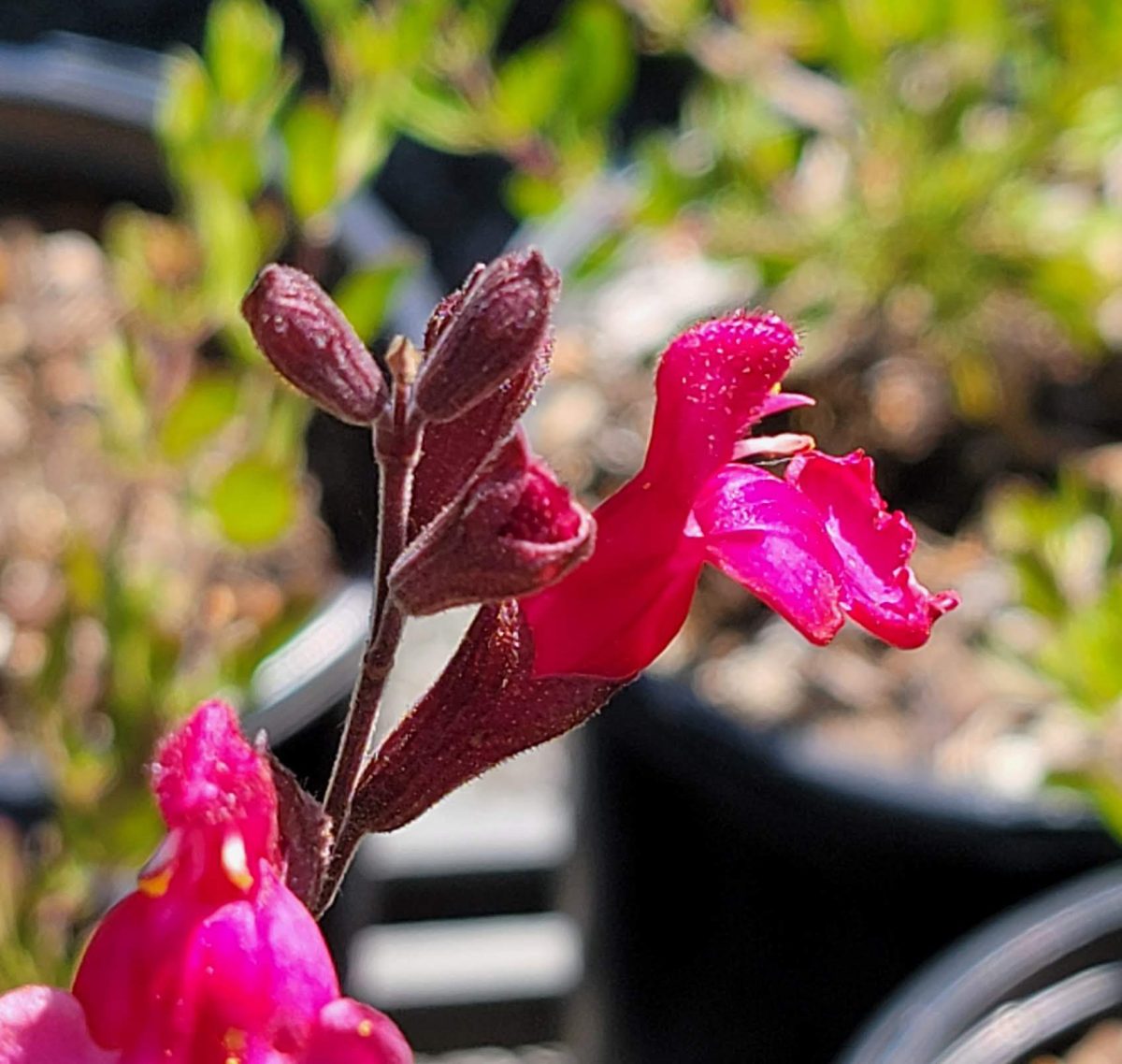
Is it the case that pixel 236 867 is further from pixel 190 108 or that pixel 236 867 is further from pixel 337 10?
pixel 337 10

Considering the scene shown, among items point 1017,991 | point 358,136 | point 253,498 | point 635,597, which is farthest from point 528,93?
point 635,597

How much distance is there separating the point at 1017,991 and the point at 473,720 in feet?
2.02

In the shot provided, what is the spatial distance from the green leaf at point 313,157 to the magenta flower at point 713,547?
0.62 m

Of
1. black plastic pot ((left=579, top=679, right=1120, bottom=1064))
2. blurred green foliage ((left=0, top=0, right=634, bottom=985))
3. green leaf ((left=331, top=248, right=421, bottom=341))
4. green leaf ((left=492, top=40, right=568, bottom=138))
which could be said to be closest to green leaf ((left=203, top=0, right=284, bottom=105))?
blurred green foliage ((left=0, top=0, right=634, bottom=985))

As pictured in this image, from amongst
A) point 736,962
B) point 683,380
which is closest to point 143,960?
point 683,380

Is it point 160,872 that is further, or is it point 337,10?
point 337,10

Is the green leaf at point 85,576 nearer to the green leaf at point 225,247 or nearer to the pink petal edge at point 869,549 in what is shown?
the green leaf at point 225,247

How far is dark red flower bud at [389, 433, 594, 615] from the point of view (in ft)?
1.21

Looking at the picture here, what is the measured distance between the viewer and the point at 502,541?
37 centimetres

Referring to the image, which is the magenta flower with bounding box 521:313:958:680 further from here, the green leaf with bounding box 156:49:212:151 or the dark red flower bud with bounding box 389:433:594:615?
the green leaf with bounding box 156:49:212:151

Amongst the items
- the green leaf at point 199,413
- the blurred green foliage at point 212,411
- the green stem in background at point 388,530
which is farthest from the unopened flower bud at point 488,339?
the green leaf at point 199,413

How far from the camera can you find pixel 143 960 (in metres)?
0.39

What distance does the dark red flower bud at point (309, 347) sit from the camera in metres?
0.41

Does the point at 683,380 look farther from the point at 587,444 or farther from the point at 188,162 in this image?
the point at 587,444
